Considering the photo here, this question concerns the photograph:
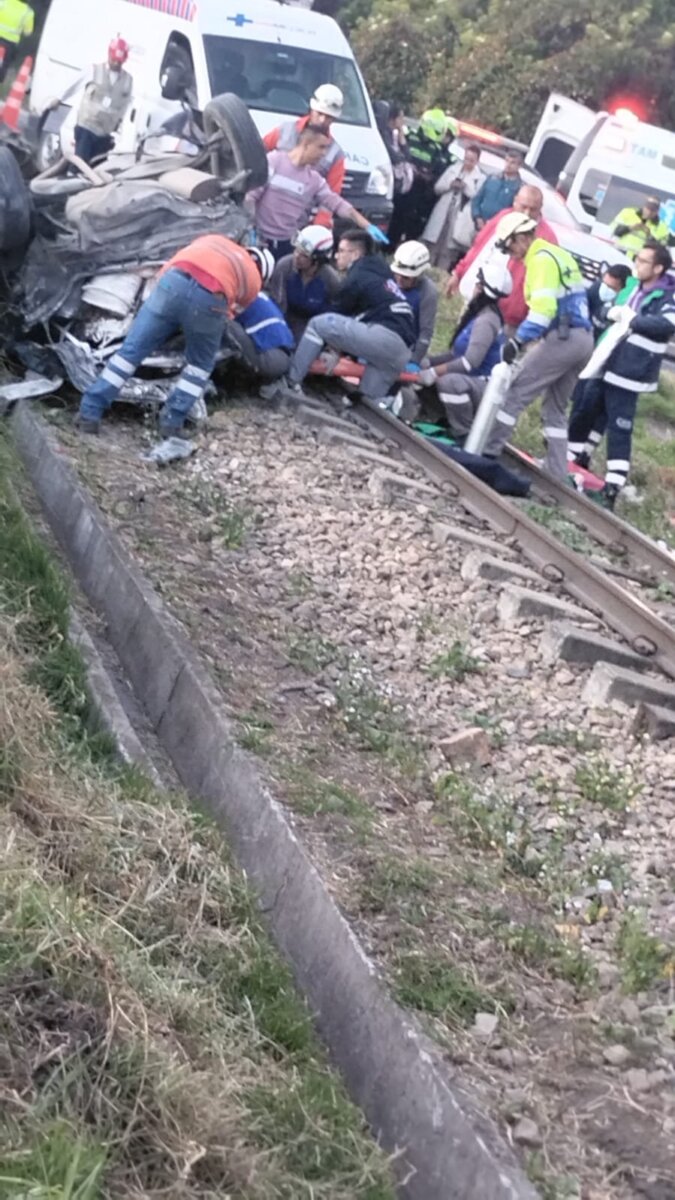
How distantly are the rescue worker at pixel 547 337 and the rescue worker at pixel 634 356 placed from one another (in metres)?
0.29

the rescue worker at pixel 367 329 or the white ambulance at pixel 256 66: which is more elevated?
the white ambulance at pixel 256 66

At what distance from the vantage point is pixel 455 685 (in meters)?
6.58

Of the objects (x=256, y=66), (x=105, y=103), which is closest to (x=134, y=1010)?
(x=256, y=66)

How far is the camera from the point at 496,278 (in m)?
10.9

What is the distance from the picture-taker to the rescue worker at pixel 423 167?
727 inches

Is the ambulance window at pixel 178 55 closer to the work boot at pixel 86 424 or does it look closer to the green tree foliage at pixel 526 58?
the work boot at pixel 86 424

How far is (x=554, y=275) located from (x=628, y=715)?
464 centimetres

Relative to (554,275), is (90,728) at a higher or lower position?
lower

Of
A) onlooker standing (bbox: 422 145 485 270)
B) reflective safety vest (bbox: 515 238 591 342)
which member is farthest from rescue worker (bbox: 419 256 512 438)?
onlooker standing (bbox: 422 145 485 270)

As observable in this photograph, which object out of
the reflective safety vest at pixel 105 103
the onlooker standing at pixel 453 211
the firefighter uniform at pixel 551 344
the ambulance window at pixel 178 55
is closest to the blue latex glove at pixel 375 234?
the firefighter uniform at pixel 551 344

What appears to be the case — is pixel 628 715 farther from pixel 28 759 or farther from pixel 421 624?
pixel 28 759

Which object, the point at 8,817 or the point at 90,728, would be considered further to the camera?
the point at 90,728

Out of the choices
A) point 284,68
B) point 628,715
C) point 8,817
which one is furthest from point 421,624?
point 284,68

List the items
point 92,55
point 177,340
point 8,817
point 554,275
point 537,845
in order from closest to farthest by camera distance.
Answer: point 8,817 → point 537,845 → point 177,340 → point 554,275 → point 92,55
